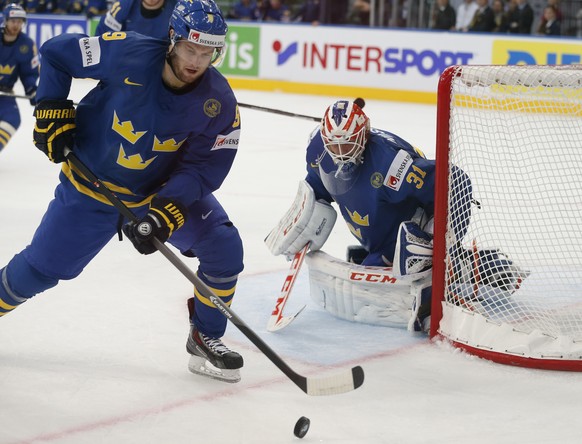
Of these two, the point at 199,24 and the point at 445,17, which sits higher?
the point at 199,24

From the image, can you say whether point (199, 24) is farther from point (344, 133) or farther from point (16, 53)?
point (16, 53)

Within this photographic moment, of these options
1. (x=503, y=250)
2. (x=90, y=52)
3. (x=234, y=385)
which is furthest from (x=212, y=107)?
(x=503, y=250)

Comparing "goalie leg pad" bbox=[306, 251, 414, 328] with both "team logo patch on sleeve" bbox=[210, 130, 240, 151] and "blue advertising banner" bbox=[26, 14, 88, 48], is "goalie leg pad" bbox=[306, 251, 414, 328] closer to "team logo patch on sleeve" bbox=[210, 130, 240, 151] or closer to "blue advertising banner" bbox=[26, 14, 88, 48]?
"team logo patch on sleeve" bbox=[210, 130, 240, 151]

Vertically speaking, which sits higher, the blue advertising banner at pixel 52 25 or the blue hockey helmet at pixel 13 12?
the blue hockey helmet at pixel 13 12

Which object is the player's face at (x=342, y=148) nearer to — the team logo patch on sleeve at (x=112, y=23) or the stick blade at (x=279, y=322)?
the stick blade at (x=279, y=322)

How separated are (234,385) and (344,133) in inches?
36.5

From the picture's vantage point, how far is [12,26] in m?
6.78

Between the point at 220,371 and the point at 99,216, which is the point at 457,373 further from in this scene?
the point at 99,216

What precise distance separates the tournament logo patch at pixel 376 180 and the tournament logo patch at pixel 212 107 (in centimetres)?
85

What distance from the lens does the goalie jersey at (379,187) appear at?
345 cm

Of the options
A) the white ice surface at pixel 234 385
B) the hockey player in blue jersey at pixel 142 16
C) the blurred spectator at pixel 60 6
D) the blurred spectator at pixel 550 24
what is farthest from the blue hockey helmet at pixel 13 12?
the blurred spectator at pixel 60 6

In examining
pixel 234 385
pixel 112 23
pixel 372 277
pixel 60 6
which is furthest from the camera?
pixel 60 6

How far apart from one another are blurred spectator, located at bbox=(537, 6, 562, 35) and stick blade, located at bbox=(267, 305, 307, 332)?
23.7ft

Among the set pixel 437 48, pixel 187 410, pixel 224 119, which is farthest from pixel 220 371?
pixel 437 48
